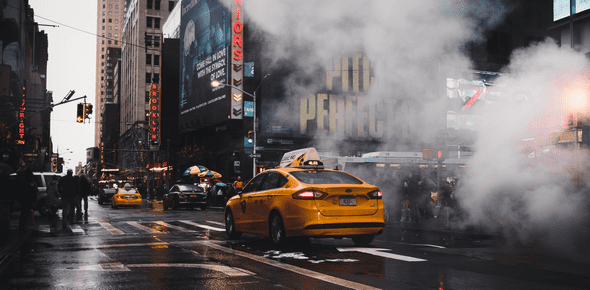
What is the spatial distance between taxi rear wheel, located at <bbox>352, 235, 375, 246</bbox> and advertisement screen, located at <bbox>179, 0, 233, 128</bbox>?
97.4 ft

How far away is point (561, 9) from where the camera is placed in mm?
12234

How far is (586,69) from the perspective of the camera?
348 inches

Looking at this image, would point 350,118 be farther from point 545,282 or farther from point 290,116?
point 545,282

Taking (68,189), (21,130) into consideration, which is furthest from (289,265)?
(21,130)

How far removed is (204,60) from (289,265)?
127ft

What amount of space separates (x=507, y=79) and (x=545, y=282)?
18.9ft

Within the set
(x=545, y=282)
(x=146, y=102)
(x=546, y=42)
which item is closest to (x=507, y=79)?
(x=546, y=42)

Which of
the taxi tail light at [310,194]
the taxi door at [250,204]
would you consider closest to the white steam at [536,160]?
the taxi tail light at [310,194]

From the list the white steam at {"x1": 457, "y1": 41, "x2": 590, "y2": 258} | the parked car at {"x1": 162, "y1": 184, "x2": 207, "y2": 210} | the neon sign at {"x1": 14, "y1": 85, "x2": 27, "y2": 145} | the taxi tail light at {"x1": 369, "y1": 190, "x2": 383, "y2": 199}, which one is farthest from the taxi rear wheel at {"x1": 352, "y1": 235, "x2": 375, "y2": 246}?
the neon sign at {"x1": 14, "y1": 85, "x2": 27, "y2": 145}

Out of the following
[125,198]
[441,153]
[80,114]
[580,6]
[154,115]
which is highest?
[154,115]

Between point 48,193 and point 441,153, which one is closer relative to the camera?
point 441,153

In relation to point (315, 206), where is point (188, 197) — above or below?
below

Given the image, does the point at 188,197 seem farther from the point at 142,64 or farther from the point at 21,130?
the point at 142,64

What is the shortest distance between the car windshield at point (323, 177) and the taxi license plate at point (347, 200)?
48 centimetres
